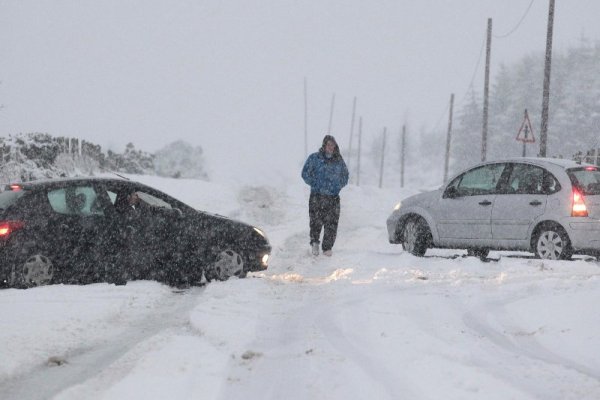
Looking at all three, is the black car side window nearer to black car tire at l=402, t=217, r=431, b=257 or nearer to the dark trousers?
the dark trousers

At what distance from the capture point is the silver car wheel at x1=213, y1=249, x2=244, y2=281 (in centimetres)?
944

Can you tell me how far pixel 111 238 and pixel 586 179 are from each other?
638cm

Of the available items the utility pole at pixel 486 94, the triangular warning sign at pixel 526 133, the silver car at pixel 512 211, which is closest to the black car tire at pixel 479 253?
the silver car at pixel 512 211

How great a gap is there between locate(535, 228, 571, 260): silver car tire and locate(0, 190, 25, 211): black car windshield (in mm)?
6811

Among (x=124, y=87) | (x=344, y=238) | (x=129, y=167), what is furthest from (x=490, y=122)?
(x=124, y=87)

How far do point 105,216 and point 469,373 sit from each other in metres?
5.47

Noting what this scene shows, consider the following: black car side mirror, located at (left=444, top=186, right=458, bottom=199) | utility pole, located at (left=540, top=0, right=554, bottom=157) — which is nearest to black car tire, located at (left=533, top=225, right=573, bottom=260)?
black car side mirror, located at (left=444, top=186, right=458, bottom=199)

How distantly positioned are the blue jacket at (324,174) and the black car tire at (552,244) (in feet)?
10.6

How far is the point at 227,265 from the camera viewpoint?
948 cm

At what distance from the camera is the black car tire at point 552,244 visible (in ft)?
34.6

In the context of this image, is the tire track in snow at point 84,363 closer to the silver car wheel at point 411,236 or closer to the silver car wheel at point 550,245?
the silver car wheel at point 550,245

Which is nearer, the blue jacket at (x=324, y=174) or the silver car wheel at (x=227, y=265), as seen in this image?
the silver car wheel at (x=227, y=265)

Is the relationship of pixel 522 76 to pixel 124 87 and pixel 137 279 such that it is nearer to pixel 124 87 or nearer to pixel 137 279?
pixel 137 279

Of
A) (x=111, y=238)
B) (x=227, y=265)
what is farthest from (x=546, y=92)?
(x=111, y=238)
